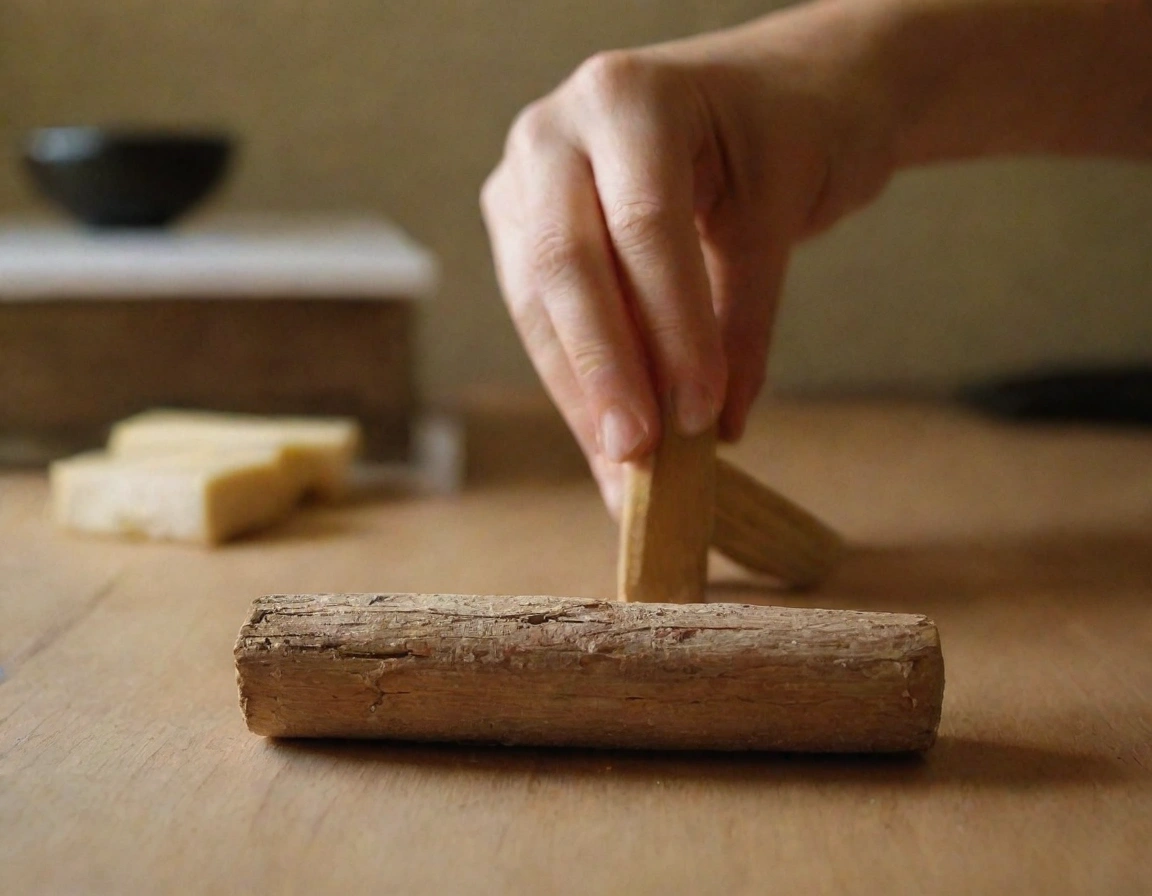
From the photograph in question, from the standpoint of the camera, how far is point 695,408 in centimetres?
92

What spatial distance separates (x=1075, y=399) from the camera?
1843 millimetres

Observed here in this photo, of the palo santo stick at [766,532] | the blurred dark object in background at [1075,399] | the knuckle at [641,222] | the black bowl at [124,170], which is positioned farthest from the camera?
the blurred dark object in background at [1075,399]

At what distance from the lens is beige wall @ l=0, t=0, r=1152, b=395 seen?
6.87ft

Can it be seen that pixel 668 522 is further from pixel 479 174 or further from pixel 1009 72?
pixel 479 174

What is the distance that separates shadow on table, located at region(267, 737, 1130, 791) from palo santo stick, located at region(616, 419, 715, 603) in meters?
0.21

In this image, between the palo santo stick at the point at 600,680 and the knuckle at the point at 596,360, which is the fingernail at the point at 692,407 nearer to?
the knuckle at the point at 596,360

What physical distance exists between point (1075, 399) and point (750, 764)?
1.31 metres

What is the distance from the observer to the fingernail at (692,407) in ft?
3.01

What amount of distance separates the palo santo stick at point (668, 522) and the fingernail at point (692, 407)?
12 millimetres

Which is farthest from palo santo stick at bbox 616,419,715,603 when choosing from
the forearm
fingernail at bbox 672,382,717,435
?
the forearm

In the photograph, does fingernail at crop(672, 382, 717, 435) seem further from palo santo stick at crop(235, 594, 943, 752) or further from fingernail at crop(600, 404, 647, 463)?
palo santo stick at crop(235, 594, 943, 752)

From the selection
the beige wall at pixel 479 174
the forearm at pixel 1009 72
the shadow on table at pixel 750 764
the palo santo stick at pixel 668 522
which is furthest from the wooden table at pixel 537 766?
the beige wall at pixel 479 174

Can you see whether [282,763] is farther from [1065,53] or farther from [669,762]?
[1065,53]

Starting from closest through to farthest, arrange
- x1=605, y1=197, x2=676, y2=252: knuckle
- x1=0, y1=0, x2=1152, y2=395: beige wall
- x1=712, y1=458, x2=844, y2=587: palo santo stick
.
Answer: x1=605, y1=197, x2=676, y2=252: knuckle
x1=712, y1=458, x2=844, y2=587: palo santo stick
x1=0, y1=0, x2=1152, y2=395: beige wall
